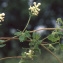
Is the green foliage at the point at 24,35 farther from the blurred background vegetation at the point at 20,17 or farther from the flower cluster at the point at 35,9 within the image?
the blurred background vegetation at the point at 20,17

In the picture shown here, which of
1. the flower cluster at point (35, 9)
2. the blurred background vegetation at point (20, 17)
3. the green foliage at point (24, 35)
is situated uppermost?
the blurred background vegetation at point (20, 17)

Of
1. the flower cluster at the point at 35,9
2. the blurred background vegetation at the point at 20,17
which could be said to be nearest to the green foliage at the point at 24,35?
the flower cluster at the point at 35,9

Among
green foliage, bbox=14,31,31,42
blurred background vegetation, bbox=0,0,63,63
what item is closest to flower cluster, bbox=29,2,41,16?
green foliage, bbox=14,31,31,42

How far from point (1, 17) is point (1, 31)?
6.90 m

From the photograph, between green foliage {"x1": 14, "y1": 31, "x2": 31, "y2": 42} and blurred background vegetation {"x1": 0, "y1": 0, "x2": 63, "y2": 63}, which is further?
blurred background vegetation {"x1": 0, "y1": 0, "x2": 63, "y2": 63}

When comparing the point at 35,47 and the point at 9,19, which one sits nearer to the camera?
the point at 35,47

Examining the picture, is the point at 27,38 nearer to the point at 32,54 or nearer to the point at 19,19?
the point at 32,54

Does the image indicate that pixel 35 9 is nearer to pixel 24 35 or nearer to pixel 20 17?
pixel 24 35

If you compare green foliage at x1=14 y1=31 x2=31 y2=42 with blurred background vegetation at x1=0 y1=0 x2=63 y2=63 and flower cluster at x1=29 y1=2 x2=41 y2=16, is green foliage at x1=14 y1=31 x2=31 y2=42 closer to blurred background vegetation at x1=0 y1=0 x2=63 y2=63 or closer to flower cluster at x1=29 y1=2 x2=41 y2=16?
flower cluster at x1=29 y1=2 x2=41 y2=16

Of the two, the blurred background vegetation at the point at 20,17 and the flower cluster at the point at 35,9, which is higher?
the blurred background vegetation at the point at 20,17

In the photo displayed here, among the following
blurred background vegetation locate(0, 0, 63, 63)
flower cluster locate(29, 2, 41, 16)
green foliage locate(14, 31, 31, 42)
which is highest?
blurred background vegetation locate(0, 0, 63, 63)

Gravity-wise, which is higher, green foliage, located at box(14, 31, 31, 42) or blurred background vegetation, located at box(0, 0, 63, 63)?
blurred background vegetation, located at box(0, 0, 63, 63)

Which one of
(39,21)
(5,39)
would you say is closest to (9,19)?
(39,21)

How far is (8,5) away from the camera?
8.03 metres
